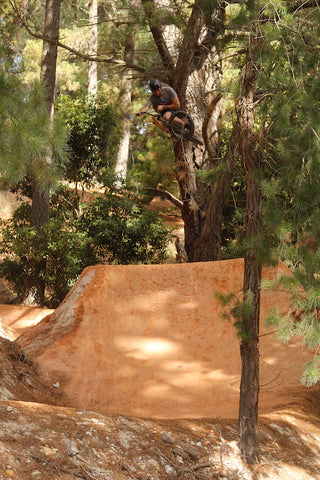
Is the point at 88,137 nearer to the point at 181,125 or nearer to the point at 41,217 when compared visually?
the point at 41,217

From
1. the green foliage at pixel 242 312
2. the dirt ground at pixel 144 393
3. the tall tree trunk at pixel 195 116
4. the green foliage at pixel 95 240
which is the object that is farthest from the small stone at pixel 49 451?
the green foliage at pixel 95 240

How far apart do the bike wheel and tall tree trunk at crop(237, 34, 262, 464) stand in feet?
14.1

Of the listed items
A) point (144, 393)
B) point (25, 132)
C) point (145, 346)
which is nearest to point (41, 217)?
point (145, 346)

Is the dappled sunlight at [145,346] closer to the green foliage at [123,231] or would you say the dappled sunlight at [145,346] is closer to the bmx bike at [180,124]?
the bmx bike at [180,124]

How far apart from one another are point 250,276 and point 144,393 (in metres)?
2.81

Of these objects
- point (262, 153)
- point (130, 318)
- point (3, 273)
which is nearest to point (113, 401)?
point (130, 318)

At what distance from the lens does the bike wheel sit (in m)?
9.80

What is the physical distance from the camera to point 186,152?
12297 millimetres

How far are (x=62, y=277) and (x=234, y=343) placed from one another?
20.0 feet

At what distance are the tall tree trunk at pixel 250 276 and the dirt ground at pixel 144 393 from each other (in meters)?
0.21

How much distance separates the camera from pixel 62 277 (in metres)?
13.6

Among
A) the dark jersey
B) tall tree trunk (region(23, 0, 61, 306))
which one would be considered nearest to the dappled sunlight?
the dark jersey

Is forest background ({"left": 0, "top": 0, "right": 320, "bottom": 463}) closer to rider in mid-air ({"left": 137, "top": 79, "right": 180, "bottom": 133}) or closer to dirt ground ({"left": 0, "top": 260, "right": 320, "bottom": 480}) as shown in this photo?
dirt ground ({"left": 0, "top": 260, "right": 320, "bottom": 480})

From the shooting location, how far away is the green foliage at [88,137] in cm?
1436
